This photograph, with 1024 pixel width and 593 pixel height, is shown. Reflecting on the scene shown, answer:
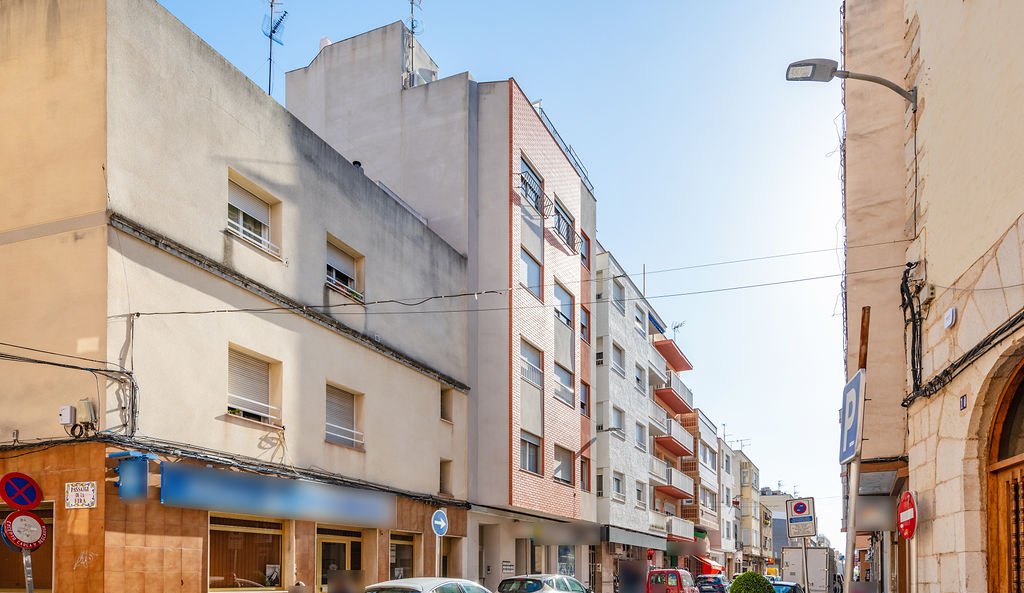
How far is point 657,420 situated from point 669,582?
16.0 metres

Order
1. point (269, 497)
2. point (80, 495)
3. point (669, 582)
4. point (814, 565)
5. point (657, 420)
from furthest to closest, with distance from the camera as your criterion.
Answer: point (657, 420) < point (669, 582) < point (814, 565) < point (269, 497) < point (80, 495)

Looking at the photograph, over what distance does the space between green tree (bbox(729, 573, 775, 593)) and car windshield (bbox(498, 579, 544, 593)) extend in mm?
4126

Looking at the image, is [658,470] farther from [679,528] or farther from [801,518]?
[801,518]

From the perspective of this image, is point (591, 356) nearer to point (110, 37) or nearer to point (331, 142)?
point (331, 142)

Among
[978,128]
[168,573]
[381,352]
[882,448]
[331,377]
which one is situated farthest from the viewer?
[381,352]

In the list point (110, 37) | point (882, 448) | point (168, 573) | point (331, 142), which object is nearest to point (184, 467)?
point (168, 573)

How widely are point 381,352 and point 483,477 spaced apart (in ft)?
19.9

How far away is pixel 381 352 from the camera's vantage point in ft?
68.4

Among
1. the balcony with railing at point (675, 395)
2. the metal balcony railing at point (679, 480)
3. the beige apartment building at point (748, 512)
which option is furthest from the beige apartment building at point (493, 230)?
the beige apartment building at point (748, 512)

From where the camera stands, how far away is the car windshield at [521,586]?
20.0 meters

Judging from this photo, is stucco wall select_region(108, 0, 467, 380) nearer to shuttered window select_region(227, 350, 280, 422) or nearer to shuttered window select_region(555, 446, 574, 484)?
shuttered window select_region(227, 350, 280, 422)

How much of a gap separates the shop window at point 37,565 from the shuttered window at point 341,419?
6049 mm

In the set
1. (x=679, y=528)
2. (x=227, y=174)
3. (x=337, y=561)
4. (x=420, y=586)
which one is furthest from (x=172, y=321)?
(x=679, y=528)

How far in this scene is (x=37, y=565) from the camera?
1319cm
